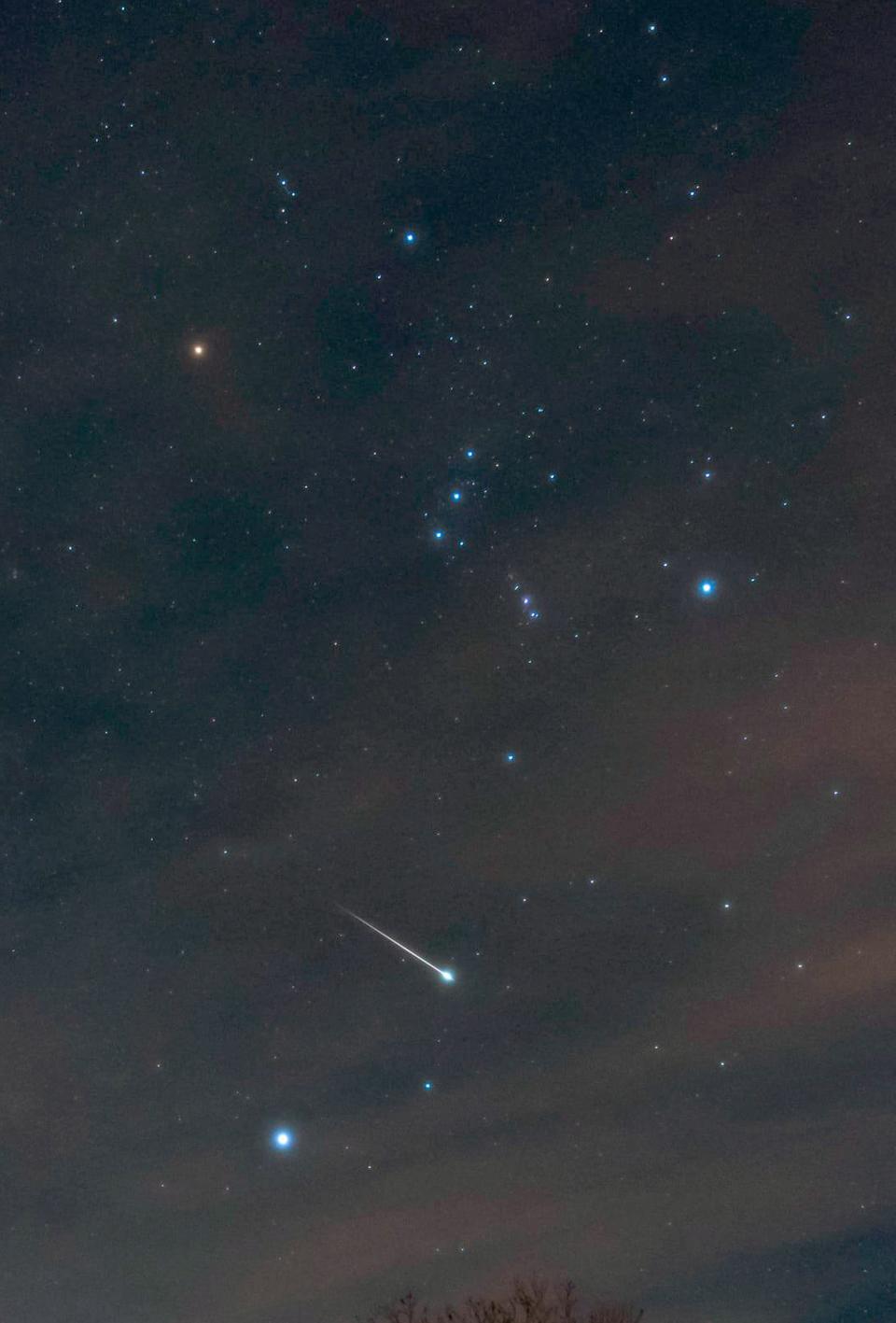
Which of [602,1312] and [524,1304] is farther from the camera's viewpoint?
[602,1312]

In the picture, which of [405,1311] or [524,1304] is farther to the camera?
[405,1311]
